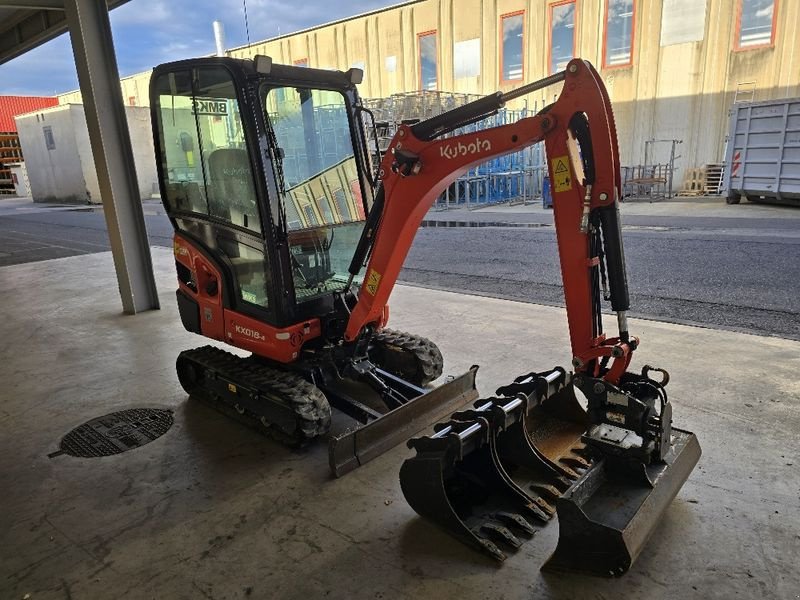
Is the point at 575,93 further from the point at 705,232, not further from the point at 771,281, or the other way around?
the point at 705,232

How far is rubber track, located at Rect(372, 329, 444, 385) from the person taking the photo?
14.9 ft

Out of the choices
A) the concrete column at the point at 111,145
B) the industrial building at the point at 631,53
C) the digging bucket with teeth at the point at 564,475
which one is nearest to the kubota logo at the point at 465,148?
the digging bucket with teeth at the point at 564,475

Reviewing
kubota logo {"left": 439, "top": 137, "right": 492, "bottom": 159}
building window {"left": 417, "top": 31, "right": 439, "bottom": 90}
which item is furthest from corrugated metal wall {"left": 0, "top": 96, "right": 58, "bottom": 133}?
kubota logo {"left": 439, "top": 137, "right": 492, "bottom": 159}

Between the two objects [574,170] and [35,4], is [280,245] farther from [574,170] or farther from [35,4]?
[35,4]

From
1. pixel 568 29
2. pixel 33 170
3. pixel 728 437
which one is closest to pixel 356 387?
pixel 728 437

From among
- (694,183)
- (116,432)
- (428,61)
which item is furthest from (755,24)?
(116,432)

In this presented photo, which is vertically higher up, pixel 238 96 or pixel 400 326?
pixel 238 96

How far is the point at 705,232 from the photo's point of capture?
11734 mm

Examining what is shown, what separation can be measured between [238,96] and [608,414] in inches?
114

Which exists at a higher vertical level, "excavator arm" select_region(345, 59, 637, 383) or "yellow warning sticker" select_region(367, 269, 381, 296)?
"excavator arm" select_region(345, 59, 637, 383)

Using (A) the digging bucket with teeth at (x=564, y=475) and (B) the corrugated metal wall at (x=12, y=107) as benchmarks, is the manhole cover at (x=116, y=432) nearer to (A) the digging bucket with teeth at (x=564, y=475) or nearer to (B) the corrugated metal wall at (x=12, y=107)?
(A) the digging bucket with teeth at (x=564, y=475)

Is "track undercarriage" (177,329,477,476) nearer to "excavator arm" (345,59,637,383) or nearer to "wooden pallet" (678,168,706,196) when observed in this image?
"excavator arm" (345,59,637,383)

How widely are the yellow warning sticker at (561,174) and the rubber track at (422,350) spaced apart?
2.06 meters

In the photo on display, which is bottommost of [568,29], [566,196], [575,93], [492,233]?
[492,233]
